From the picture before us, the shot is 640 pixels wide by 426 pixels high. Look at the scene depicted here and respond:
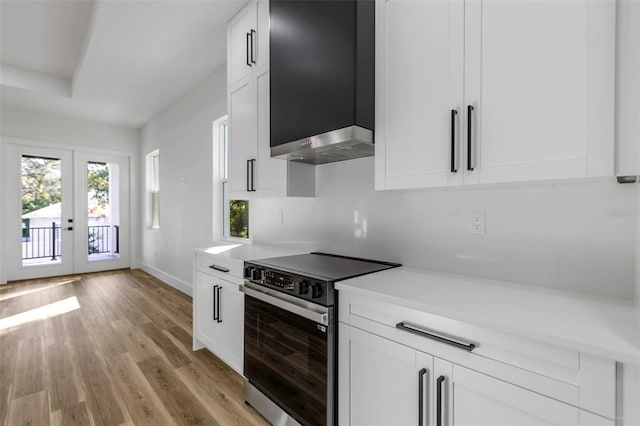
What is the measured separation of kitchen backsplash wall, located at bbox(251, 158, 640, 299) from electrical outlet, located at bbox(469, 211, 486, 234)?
0.02 metres

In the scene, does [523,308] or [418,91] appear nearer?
[523,308]

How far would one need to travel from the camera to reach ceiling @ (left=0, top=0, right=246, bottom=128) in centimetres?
269

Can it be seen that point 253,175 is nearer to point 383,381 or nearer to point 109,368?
point 383,381

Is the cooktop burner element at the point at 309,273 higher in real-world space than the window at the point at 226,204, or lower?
lower

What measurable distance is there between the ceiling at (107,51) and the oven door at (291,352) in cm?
246

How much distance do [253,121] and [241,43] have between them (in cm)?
73

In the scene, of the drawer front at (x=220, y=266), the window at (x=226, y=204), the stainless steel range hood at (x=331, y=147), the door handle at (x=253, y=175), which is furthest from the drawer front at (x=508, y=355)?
the window at (x=226, y=204)

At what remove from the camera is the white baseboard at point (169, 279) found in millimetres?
4332

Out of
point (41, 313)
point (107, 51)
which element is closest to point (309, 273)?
point (107, 51)

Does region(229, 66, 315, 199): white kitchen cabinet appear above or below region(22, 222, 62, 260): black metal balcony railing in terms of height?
above

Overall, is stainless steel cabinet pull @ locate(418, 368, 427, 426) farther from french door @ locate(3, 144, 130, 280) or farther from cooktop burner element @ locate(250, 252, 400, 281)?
french door @ locate(3, 144, 130, 280)

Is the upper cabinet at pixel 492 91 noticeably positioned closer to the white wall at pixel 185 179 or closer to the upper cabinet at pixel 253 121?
the upper cabinet at pixel 253 121

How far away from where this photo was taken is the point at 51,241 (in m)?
5.45

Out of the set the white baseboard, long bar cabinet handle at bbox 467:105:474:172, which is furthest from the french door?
long bar cabinet handle at bbox 467:105:474:172
